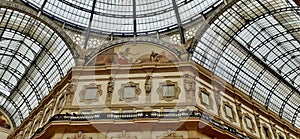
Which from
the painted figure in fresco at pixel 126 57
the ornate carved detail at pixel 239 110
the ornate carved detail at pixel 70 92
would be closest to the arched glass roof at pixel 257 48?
the ornate carved detail at pixel 239 110

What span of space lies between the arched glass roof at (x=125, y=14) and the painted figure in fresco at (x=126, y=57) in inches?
136

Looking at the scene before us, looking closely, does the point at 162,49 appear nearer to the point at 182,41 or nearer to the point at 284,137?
the point at 182,41

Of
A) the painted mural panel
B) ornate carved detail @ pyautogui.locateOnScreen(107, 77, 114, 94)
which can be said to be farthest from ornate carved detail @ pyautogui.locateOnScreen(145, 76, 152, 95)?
ornate carved detail @ pyautogui.locateOnScreen(107, 77, 114, 94)

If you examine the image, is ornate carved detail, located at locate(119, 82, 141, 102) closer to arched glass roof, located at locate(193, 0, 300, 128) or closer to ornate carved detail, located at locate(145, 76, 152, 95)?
ornate carved detail, located at locate(145, 76, 152, 95)

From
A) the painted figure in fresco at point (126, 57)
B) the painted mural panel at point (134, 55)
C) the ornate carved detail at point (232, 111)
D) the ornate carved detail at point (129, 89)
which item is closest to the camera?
the ornate carved detail at point (129, 89)

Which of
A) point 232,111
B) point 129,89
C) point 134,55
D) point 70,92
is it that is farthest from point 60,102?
point 232,111

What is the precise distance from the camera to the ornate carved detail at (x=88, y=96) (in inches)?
1053

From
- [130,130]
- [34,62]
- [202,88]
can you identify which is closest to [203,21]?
[202,88]

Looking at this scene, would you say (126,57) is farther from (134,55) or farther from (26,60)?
(26,60)

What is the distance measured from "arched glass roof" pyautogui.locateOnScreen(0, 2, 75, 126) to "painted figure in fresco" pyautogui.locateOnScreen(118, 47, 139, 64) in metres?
6.56

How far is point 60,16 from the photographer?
32125mm

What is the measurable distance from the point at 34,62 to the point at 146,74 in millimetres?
18425

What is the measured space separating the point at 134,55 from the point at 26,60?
18.1m

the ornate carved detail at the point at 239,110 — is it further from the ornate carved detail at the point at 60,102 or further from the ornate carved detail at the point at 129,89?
the ornate carved detail at the point at 60,102
